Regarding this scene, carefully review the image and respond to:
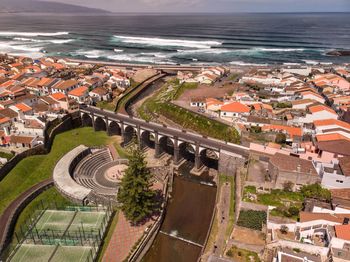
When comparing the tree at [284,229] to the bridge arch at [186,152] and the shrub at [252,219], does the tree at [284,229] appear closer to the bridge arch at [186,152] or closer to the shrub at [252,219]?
the shrub at [252,219]

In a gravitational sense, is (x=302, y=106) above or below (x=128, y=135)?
above

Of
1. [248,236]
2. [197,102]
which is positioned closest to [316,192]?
[248,236]

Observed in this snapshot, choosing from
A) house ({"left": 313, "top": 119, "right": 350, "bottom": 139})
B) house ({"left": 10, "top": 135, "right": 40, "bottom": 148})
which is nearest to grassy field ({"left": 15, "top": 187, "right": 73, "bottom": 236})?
house ({"left": 10, "top": 135, "right": 40, "bottom": 148})

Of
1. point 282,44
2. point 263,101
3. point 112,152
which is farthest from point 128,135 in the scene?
point 282,44

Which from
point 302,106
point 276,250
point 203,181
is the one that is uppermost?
point 302,106

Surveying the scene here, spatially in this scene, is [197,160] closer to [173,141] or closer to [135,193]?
[173,141]

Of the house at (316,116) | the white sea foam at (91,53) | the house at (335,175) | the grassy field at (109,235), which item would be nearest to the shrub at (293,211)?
the house at (335,175)

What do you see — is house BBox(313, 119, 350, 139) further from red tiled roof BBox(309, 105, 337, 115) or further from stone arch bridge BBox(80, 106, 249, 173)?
stone arch bridge BBox(80, 106, 249, 173)

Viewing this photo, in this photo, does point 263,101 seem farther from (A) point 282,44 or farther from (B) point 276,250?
(A) point 282,44
